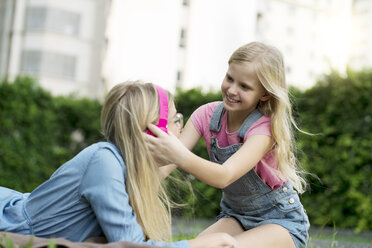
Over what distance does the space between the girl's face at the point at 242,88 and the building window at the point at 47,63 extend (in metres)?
19.5

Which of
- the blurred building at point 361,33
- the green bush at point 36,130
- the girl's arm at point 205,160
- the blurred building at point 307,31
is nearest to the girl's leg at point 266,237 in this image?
the girl's arm at point 205,160

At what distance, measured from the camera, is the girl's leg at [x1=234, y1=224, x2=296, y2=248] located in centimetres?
272

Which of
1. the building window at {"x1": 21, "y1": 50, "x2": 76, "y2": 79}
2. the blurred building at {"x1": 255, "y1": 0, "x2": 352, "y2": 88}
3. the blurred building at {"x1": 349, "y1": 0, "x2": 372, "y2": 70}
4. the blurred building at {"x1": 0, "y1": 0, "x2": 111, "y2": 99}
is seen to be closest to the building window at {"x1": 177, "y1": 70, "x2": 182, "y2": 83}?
the blurred building at {"x1": 0, "y1": 0, "x2": 111, "y2": 99}

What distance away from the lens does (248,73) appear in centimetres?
282

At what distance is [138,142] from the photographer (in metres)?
2.35

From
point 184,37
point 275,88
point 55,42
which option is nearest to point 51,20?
point 55,42

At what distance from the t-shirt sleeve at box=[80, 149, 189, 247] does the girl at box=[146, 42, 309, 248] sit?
58 cm

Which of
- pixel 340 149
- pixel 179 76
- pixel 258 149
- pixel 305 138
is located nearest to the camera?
pixel 258 149

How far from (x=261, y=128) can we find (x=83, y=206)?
3.70 ft

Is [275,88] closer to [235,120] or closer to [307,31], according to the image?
[235,120]

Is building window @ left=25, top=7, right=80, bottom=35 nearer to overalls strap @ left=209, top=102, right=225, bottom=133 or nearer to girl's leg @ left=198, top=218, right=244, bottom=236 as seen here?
overalls strap @ left=209, top=102, right=225, bottom=133

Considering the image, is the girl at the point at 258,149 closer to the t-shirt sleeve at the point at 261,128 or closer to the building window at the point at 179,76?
the t-shirt sleeve at the point at 261,128

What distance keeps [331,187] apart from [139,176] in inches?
201

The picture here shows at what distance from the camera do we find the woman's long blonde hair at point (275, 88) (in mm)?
2822
